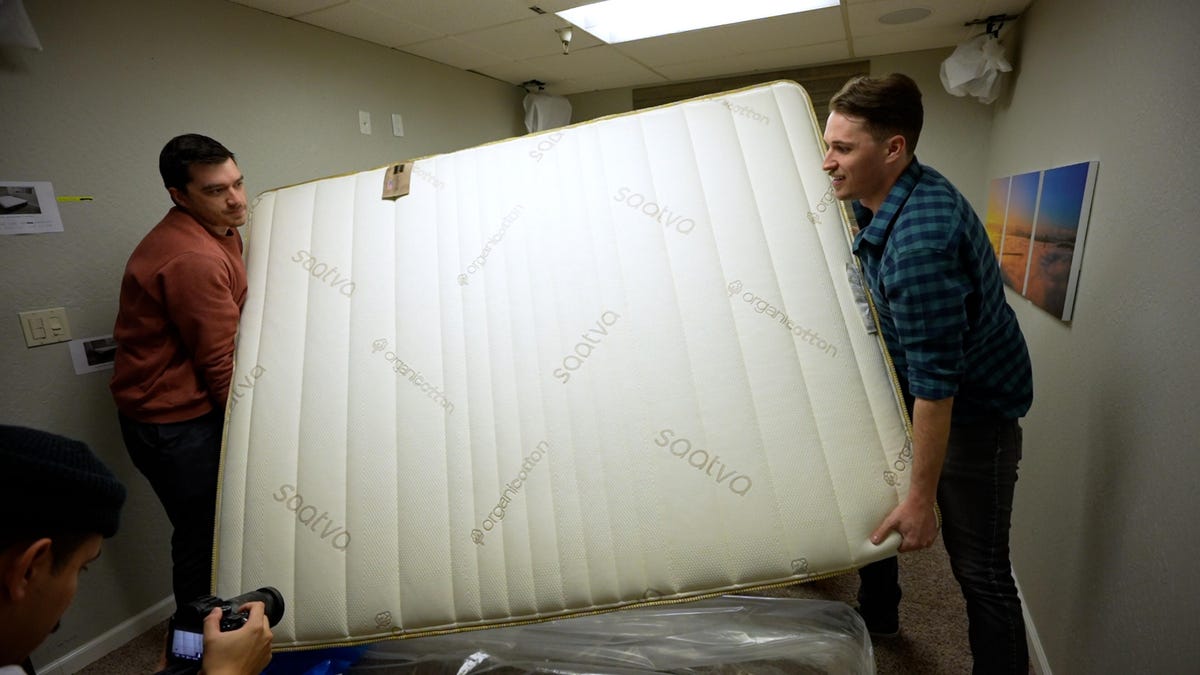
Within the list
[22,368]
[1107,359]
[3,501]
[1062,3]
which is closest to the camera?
[3,501]

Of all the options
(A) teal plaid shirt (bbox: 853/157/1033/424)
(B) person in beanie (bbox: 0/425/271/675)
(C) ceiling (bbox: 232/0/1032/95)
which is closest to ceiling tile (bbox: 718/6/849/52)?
(C) ceiling (bbox: 232/0/1032/95)

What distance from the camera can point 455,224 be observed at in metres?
1.35

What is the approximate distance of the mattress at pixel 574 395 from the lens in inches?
40.1

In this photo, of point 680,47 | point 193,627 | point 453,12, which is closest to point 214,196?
point 193,627

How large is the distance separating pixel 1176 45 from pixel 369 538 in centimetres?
178

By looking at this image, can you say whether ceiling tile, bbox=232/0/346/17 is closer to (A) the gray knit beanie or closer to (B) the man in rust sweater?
(B) the man in rust sweater

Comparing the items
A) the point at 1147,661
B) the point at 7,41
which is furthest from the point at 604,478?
the point at 7,41

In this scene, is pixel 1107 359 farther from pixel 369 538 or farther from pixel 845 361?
pixel 369 538

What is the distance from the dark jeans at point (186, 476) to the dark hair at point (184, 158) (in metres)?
0.65

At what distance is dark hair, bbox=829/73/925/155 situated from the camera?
1.08 m

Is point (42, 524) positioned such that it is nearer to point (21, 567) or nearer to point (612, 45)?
point (21, 567)

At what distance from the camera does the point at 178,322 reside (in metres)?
1.46

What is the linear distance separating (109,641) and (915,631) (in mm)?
2670

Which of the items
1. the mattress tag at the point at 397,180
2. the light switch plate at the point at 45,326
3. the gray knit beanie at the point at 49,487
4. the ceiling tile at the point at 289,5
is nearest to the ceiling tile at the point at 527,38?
the ceiling tile at the point at 289,5
